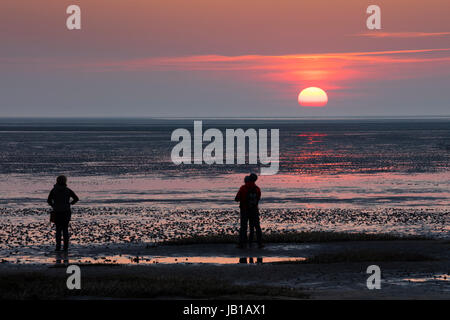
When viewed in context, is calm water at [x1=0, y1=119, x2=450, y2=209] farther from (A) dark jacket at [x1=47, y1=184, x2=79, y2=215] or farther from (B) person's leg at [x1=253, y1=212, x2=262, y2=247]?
(A) dark jacket at [x1=47, y1=184, x2=79, y2=215]

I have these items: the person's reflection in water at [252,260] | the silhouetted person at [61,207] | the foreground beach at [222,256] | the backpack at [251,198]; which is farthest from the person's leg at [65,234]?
the backpack at [251,198]

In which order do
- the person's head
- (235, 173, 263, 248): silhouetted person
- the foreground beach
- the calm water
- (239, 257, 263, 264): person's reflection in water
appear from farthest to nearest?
the calm water < (235, 173, 263, 248): silhouetted person < the person's head < (239, 257, 263, 264): person's reflection in water < the foreground beach

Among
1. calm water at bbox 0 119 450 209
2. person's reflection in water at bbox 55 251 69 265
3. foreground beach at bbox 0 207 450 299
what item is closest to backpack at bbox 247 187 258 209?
foreground beach at bbox 0 207 450 299

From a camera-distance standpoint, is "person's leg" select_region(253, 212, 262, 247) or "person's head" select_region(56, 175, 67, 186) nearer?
"person's head" select_region(56, 175, 67, 186)

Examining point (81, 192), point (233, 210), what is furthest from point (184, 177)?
point (233, 210)

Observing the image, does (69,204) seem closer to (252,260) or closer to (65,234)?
(65,234)

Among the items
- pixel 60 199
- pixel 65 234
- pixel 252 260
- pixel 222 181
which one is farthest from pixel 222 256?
pixel 222 181

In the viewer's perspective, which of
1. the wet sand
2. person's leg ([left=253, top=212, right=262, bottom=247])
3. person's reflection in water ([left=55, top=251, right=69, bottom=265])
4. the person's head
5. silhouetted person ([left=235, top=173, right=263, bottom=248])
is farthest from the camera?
person's leg ([left=253, top=212, right=262, bottom=247])

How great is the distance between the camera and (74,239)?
83.2 feet

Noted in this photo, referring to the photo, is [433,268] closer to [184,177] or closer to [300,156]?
[184,177]

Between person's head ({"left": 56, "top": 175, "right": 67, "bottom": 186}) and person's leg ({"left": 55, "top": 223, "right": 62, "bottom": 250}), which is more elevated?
person's head ({"left": 56, "top": 175, "right": 67, "bottom": 186})

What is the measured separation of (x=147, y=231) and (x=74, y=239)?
307 centimetres

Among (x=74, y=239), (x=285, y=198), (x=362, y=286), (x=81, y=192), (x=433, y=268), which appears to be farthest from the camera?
(x=81, y=192)
